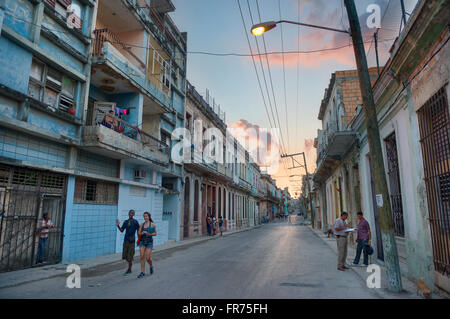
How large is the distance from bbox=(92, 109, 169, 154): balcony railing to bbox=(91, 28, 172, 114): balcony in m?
1.63

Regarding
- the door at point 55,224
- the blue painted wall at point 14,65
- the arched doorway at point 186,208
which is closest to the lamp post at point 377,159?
the blue painted wall at point 14,65

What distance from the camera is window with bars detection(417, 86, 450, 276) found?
5430 millimetres

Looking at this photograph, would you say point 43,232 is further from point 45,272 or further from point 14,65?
point 14,65

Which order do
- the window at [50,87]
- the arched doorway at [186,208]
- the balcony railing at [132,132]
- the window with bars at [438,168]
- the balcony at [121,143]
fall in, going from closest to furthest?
1. the window with bars at [438,168]
2. the window at [50,87]
3. the balcony at [121,143]
4. the balcony railing at [132,132]
5. the arched doorway at [186,208]

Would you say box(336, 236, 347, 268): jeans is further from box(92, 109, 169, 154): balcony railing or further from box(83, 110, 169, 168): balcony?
box(92, 109, 169, 154): balcony railing

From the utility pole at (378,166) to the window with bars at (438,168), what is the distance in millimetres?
736

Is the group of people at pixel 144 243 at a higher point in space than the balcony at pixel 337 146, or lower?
lower

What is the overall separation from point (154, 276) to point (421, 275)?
6.15 meters

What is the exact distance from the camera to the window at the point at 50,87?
9.34m

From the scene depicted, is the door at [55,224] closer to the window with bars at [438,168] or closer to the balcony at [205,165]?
the balcony at [205,165]

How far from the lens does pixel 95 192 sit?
11820mm

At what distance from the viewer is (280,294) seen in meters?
5.79
